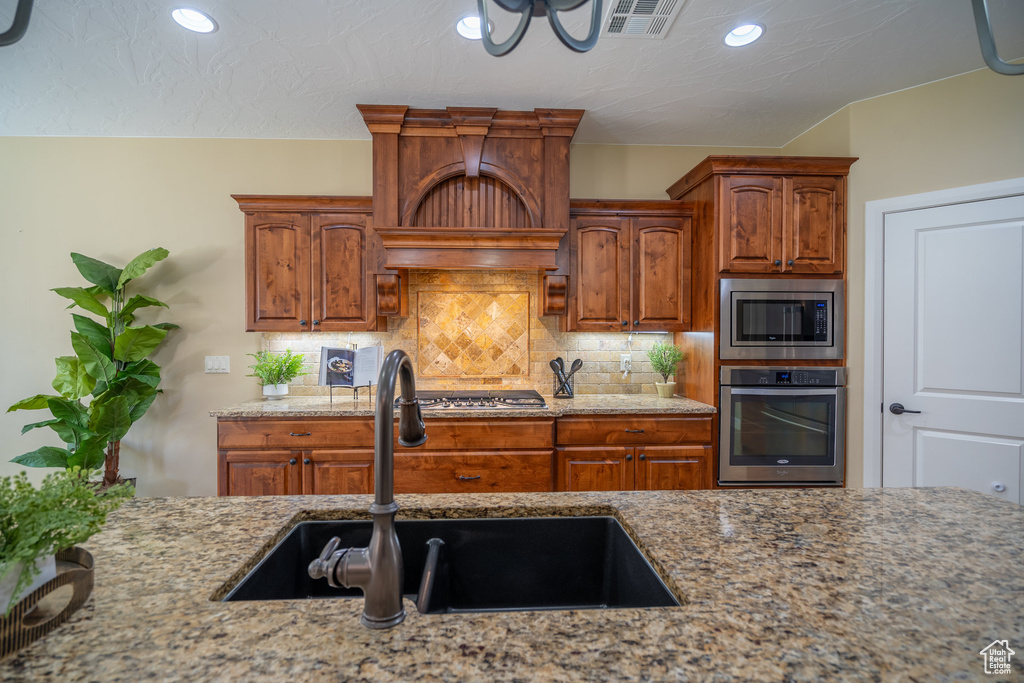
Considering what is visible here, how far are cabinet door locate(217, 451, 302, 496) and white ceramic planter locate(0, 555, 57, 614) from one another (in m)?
2.20

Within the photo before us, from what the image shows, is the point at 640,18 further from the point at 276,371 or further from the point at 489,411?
the point at 276,371

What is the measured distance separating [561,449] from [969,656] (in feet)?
7.40

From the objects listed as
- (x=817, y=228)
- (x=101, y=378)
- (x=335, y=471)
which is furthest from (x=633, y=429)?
(x=101, y=378)

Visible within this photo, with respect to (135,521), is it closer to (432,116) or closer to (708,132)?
(432,116)

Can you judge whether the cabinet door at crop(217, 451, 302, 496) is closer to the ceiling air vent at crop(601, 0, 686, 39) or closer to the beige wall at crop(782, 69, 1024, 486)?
the ceiling air vent at crop(601, 0, 686, 39)

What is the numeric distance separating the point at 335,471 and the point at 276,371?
0.87 metres

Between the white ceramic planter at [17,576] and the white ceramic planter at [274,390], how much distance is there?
269 cm

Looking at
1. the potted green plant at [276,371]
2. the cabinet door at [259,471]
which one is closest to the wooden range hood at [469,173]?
the potted green plant at [276,371]

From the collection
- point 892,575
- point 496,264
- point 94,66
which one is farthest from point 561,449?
point 94,66

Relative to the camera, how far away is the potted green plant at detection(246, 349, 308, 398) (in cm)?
315

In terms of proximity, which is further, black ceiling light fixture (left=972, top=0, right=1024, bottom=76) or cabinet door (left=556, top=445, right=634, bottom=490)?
cabinet door (left=556, top=445, right=634, bottom=490)

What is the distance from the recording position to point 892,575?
84cm

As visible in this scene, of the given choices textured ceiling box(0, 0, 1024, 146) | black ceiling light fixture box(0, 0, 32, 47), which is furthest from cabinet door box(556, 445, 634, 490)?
black ceiling light fixture box(0, 0, 32, 47)

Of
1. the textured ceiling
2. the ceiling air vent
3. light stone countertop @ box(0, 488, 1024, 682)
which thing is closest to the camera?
light stone countertop @ box(0, 488, 1024, 682)
